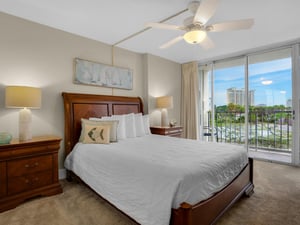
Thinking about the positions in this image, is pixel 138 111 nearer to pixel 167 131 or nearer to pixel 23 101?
pixel 167 131

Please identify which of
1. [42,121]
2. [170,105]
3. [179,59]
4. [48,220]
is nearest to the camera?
[48,220]

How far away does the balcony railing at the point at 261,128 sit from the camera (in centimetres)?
428

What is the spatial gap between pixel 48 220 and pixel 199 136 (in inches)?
160

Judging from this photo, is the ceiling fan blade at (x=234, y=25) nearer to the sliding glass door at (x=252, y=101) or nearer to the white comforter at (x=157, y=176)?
the white comforter at (x=157, y=176)

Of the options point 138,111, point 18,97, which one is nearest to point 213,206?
point 18,97

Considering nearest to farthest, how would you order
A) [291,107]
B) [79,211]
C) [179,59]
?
[79,211] → [291,107] → [179,59]

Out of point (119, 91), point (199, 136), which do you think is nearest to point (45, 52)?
point (119, 91)

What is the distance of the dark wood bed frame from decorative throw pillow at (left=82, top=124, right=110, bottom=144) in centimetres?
40

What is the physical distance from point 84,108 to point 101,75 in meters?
0.80

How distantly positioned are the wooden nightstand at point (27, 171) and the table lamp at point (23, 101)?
0.55 ft

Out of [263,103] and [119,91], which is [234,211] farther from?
[263,103]

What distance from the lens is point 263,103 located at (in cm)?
435

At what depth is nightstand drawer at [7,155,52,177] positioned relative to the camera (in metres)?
2.09

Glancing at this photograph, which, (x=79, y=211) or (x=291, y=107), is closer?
(x=79, y=211)
